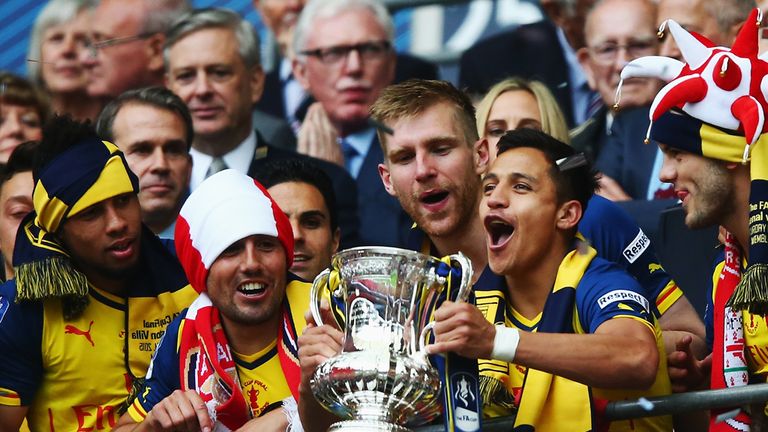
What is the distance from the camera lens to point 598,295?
5.47 m

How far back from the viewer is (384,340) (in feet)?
17.2

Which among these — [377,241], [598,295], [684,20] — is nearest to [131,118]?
[377,241]

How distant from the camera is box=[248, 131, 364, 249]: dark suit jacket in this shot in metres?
8.22

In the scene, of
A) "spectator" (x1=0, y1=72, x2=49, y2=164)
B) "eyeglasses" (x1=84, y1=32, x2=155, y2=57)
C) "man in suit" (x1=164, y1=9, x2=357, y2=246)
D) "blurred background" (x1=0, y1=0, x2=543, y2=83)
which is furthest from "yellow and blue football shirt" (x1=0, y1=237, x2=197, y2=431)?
"eyeglasses" (x1=84, y1=32, x2=155, y2=57)

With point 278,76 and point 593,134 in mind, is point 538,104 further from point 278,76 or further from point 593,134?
point 278,76

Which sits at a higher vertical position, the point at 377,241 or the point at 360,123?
the point at 360,123

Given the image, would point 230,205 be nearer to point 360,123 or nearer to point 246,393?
point 246,393

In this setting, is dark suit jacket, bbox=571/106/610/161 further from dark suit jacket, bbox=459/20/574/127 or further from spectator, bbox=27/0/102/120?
spectator, bbox=27/0/102/120

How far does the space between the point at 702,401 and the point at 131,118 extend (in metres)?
3.74

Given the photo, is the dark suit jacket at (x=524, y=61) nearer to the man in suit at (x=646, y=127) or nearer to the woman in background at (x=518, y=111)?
the man in suit at (x=646, y=127)

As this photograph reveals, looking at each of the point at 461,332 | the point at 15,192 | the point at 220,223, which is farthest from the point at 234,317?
the point at 15,192

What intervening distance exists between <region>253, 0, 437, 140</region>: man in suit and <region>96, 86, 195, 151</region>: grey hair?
132cm

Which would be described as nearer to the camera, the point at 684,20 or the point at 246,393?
the point at 246,393

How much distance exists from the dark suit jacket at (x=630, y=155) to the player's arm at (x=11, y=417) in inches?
120
